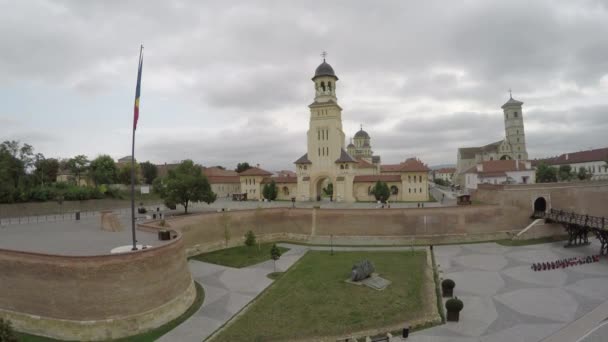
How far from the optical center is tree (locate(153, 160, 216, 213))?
31.6 meters

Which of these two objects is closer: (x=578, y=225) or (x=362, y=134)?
(x=578, y=225)

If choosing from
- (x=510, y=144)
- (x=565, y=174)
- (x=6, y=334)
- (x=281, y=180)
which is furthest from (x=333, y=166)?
(x=510, y=144)

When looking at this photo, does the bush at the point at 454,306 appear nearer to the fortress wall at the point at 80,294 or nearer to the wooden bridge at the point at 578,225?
the fortress wall at the point at 80,294

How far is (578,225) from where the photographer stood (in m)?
25.8

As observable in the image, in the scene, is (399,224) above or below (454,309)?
above

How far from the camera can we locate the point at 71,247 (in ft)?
54.8

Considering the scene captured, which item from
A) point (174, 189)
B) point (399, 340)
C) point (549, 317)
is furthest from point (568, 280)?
point (174, 189)

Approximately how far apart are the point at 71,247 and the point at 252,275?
10.1 metres

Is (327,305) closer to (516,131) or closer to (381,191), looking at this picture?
(381,191)

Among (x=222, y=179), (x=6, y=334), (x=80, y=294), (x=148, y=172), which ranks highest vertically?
(x=148, y=172)

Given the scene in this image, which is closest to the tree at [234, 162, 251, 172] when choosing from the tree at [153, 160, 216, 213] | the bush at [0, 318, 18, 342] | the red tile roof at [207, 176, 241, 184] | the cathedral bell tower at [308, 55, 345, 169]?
the red tile roof at [207, 176, 241, 184]

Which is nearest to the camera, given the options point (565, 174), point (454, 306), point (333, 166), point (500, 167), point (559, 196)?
point (454, 306)

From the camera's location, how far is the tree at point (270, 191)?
4691 cm

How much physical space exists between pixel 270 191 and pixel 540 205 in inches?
1237
